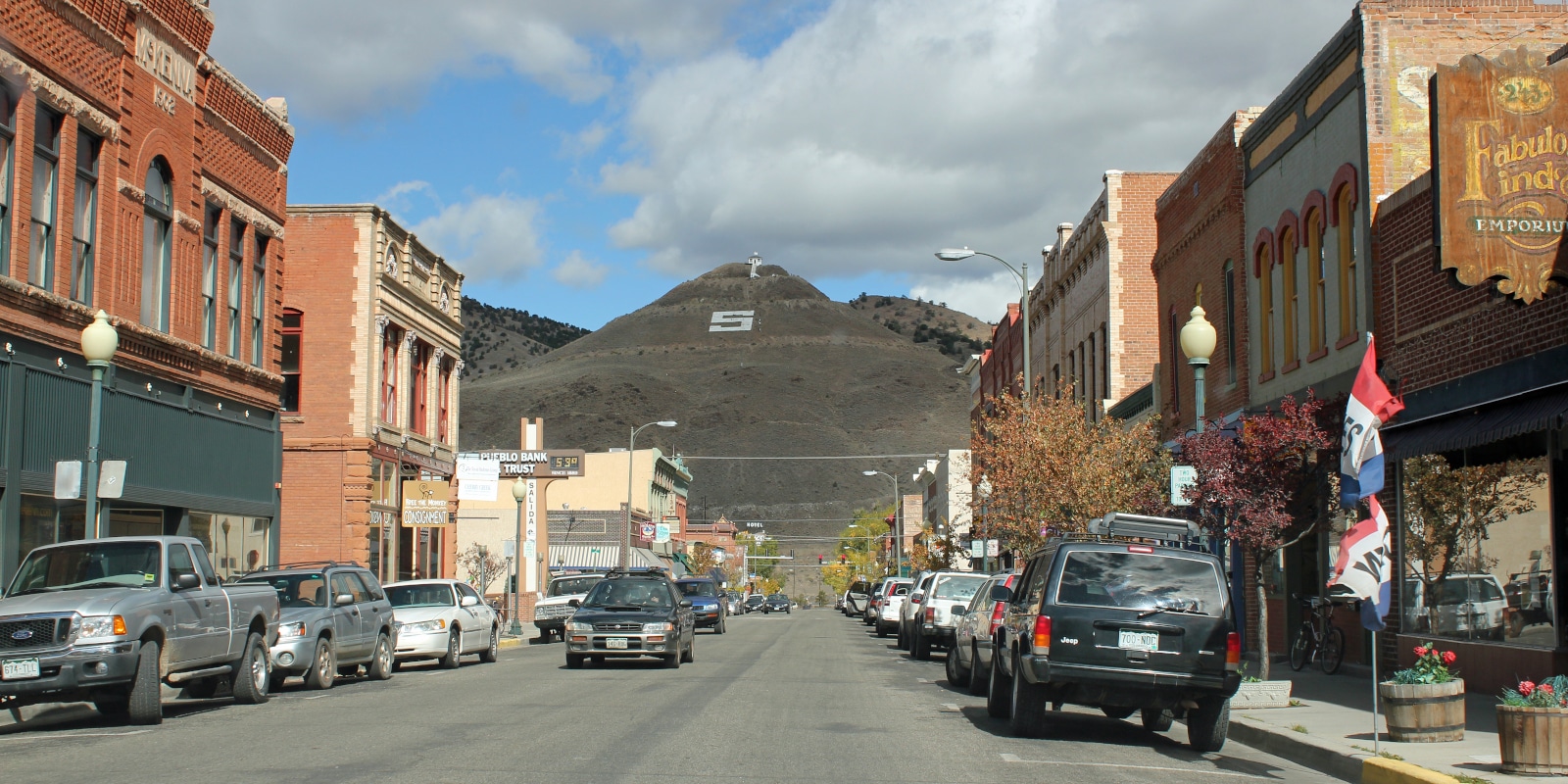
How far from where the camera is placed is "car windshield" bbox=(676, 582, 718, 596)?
4578 cm

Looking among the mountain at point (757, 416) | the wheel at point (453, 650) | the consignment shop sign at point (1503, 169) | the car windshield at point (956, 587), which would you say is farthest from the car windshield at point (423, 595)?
the mountain at point (757, 416)

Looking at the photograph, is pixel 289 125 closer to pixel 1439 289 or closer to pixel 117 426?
pixel 117 426

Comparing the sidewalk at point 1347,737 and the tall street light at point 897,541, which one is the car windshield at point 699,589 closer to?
the tall street light at point 897,541

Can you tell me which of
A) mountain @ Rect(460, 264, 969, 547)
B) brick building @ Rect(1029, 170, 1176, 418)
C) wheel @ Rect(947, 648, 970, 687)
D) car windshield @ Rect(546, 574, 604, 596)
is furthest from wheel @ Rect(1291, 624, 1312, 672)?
mountain @ Rect(460, 264, 969, 547)

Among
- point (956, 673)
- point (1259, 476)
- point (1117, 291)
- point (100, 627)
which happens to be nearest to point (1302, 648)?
point (956, 673)

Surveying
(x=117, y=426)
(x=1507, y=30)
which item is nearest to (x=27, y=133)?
(x=117, y=426)

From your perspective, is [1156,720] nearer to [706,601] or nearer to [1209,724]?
[1209,724]

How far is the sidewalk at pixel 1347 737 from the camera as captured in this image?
36.2 feet

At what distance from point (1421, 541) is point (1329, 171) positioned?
6491 millimetres

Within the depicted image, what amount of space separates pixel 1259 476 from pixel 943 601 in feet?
36.7

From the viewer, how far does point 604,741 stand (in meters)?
12.5

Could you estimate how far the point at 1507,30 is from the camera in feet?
67.9

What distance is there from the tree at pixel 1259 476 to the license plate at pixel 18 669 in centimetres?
1241

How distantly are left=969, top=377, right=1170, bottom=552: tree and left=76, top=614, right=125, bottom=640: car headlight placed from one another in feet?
57.6
